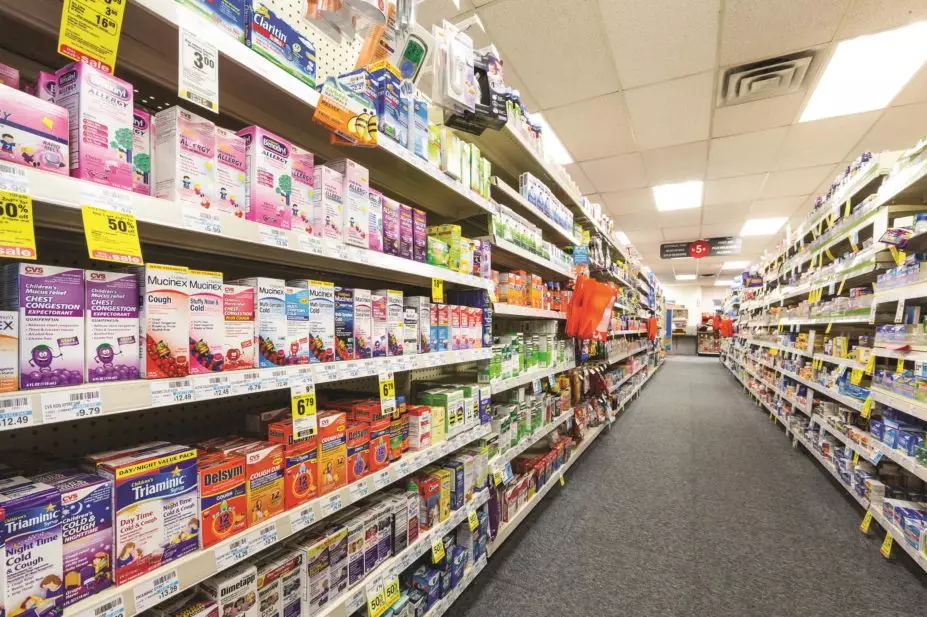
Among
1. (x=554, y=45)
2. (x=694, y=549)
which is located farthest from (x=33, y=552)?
(x=554, y=45)

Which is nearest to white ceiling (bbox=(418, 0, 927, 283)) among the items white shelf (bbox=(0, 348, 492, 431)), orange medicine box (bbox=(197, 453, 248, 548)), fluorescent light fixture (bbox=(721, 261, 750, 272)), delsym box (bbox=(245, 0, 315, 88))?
delsym box (bbox=(245, 0, 315, 88))

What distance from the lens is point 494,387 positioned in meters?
2.31

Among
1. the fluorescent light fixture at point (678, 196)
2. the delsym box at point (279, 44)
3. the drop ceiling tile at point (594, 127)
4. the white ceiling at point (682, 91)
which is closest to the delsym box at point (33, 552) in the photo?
the delsym box at point (279, 44)

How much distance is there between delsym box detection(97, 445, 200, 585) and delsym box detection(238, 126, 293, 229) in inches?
23.7

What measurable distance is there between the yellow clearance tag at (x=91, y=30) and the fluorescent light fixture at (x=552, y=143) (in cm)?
427

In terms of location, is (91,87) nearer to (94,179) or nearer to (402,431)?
(94,179)

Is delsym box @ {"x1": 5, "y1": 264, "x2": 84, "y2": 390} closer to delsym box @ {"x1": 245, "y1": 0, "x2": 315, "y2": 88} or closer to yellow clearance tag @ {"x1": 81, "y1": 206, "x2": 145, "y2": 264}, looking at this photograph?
yellow clearance tag @ {"x1": 81, "y1": 206, "x2": 145, "y2": 264}

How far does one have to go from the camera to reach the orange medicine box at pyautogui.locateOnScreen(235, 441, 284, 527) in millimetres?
1069

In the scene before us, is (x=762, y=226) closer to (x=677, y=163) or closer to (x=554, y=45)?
(x=677, y=163)

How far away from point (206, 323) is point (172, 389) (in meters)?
0.17

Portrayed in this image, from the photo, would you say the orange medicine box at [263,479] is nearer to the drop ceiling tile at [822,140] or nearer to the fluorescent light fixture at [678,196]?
the drop ceiling tile at [822,140]

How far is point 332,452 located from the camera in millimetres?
1302

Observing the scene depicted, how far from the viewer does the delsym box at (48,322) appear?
713 millimetres

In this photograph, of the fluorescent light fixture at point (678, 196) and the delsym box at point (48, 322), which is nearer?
the delsym box at point (48, 322)
